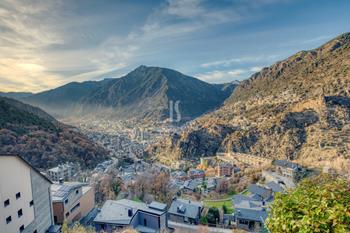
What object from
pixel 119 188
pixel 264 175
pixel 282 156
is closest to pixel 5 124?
pixel 119 188

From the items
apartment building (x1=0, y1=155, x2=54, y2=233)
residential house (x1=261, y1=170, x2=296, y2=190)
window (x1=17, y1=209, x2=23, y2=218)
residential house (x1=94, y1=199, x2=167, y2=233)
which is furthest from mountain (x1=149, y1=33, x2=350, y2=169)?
window (x1=17, y1=209, x2=23, y2=218)

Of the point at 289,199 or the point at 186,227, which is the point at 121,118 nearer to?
the point at 186,227

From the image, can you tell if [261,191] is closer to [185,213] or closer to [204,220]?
[204,220]

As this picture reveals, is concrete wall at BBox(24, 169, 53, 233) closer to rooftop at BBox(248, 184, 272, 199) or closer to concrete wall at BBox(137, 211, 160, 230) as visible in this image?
concrete wall at BBox(137, 211, 160, 230)

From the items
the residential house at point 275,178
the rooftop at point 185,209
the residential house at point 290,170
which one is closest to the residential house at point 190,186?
the rooftop at point 185,209

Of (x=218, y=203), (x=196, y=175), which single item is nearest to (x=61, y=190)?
(x=218, y=203)
